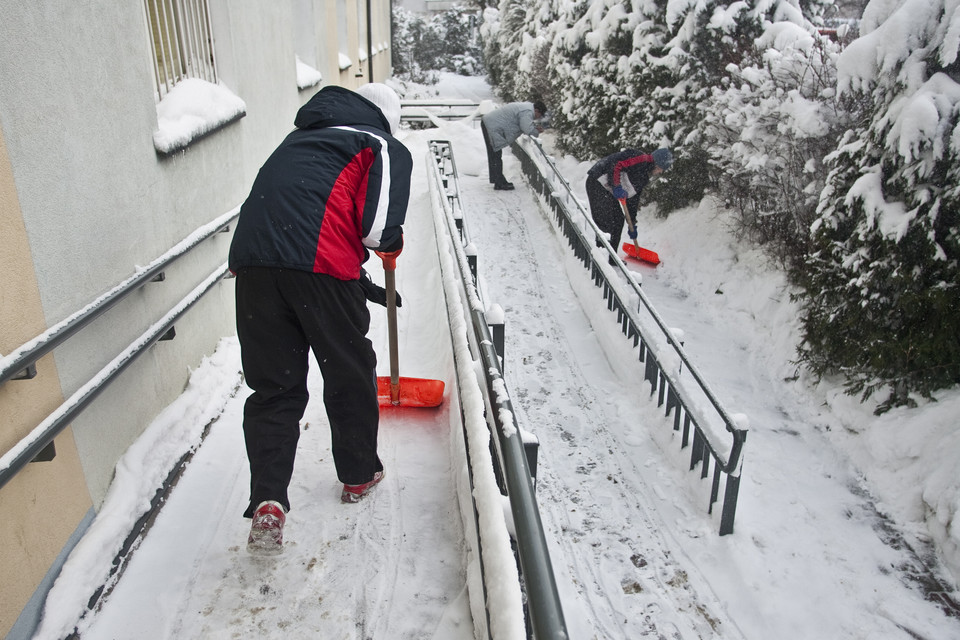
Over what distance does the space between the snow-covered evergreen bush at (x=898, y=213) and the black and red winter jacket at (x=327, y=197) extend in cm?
343

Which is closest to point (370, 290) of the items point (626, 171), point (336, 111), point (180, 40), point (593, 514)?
point (336, 111)

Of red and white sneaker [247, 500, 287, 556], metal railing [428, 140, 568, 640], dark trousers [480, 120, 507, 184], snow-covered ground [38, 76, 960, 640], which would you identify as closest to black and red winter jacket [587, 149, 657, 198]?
snow-covered ground [38, 76, 960, 640]

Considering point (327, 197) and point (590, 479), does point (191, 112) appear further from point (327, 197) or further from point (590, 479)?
point (590, 479)

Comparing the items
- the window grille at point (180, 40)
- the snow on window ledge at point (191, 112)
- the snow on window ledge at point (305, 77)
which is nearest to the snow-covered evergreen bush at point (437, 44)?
the snow on window ledge at point (305, 77)

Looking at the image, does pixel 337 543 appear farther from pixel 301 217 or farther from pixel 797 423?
pixel 797 423

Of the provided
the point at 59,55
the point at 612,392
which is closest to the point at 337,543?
the point at 59,55

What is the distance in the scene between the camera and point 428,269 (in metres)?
6.58

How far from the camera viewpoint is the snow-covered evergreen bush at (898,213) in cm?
416

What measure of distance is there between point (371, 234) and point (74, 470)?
1.38 metres

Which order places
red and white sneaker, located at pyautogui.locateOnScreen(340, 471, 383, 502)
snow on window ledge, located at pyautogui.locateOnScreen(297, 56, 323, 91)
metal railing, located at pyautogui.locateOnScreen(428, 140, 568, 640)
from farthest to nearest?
snow on window ledge, located at pyautogui.locateOnScreen(297, 56, 323, 91), red and white sneaker, located at pyautogui.locateOnScreen(340, 471, 383, 502), metal railing, located at pyautogui.locateOnScreen(428, 140, 568, 640)

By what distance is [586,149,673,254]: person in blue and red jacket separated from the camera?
7629 mm

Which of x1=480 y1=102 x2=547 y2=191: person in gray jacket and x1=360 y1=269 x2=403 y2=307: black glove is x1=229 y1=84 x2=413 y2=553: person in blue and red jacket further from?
x1=480 y1=102 x2=547 y2=191: person in gray jacket

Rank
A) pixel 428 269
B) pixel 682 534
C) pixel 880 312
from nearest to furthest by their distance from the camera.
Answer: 1. pixel 682 534
2. pixel 880 312
3. pixel 428 269

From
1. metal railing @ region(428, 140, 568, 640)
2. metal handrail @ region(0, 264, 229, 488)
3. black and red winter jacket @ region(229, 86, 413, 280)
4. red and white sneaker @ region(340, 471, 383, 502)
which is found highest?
black and red winter jacket @ region(229, 86, 413, 280)
